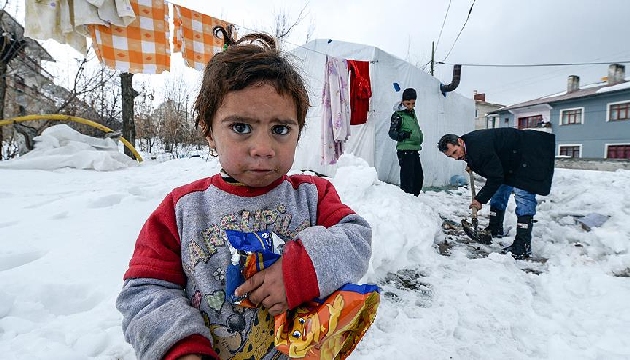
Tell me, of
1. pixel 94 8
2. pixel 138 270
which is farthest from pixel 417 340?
pixel 94 8

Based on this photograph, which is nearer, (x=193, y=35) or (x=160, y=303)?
(x=160, y=303)

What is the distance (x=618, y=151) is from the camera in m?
21.2

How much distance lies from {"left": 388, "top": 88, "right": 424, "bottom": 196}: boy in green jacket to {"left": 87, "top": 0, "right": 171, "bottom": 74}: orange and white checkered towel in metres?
3.68

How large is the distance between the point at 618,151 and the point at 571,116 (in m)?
3.85

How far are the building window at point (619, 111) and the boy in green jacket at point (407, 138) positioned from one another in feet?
78.2

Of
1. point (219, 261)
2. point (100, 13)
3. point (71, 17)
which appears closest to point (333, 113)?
point (100, 13)

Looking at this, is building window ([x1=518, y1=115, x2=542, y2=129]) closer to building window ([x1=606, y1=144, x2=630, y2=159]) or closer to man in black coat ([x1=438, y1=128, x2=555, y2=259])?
building window ([x1=606, y1=144, x2=630, y2=159])

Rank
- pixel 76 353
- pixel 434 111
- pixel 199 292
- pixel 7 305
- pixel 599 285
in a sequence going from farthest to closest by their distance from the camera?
pixel 434 111 < pixel 599 285 < pixel 7 305 < pixel 76 353 < pixel 199 292

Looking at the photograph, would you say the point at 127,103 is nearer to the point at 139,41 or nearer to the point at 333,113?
the point at 139,41

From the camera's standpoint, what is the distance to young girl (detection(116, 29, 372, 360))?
70cm

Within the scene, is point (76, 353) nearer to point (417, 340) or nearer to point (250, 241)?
point (250, 241)

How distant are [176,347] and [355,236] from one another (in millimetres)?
475

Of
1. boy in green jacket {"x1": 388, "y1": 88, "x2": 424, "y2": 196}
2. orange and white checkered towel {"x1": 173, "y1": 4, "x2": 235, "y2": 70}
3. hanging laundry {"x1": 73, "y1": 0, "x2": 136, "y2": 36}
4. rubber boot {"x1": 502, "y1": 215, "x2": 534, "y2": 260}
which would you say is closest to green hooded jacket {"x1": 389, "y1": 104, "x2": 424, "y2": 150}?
boy in green jacket {"x1": 388, "y1": 88, "x2": 424, "y2": 196}

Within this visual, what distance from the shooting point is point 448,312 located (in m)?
2.23
